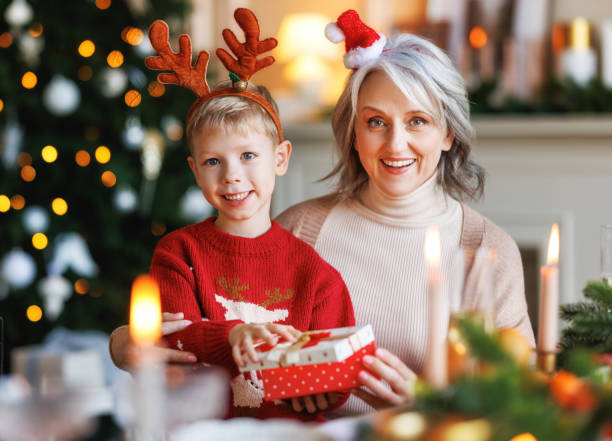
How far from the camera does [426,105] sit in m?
1.56

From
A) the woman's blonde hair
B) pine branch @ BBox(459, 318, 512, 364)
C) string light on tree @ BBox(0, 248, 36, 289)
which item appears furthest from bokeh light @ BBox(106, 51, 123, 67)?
pine branch @ BBox(459, 318, 512, 364)

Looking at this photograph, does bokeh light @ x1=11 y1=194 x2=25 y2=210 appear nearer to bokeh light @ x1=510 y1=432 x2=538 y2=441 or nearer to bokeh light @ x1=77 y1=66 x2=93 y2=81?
bokeh light @ x1=77 y1=66 x2=93 y2=81

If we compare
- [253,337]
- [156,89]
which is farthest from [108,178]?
[253,337]

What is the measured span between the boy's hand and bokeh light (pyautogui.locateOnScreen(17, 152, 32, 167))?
8.31 ft

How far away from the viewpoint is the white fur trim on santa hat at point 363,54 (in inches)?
62.6

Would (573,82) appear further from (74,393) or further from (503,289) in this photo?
(74,393)

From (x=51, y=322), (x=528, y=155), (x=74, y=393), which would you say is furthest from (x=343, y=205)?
(x=51, y=322)

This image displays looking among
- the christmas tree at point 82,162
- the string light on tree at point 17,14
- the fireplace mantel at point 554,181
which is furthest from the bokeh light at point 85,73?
the fireplace mantel at point 554,181

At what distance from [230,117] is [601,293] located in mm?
733

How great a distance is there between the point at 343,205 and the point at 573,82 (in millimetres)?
Result: 1981

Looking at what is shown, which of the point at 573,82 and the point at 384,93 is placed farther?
the point at 573,82

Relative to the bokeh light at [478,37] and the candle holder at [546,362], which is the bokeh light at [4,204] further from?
the candle holder at [546,362]

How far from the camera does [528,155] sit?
341 cm

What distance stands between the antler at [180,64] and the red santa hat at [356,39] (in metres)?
0.34
